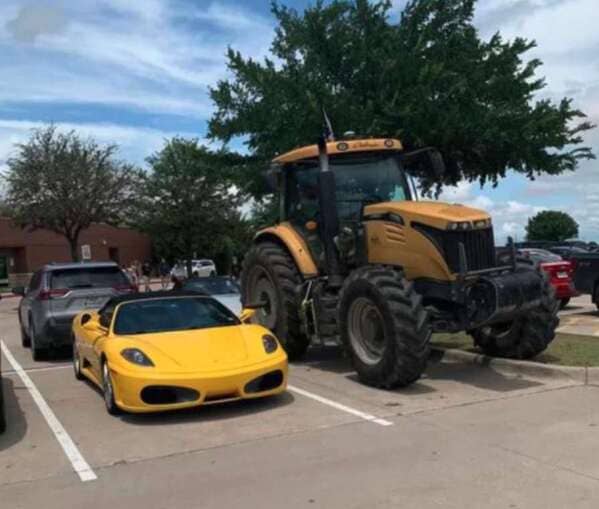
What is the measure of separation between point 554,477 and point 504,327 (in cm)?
474

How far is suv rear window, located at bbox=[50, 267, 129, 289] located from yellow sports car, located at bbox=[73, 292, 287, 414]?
387cm

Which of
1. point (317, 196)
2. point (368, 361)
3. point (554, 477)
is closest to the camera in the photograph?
point (554, 477)

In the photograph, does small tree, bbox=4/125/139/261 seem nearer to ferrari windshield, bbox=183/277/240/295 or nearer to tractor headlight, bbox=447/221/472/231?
ferrari windshield, bbox=183/277/240/295

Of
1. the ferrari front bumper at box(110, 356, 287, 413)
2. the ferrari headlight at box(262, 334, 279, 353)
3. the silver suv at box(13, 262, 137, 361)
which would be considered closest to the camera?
the ferrari front bumper at box(110, 356, 287, 413)

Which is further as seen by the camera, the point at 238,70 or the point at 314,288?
the point at 238,70

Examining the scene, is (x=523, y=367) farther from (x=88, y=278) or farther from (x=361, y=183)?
(x=88, y=278)

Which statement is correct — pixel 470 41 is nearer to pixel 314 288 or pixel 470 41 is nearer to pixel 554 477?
pixel 314 288

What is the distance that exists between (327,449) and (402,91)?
44.5ft

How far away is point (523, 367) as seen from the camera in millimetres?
9672

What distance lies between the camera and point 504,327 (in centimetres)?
1024

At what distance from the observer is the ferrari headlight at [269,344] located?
857cm

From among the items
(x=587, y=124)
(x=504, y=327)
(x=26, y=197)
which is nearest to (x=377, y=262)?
(x=504, y=327)

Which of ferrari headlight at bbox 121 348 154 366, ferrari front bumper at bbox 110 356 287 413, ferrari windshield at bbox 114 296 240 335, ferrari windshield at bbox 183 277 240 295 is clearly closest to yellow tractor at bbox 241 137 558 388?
ferrari windshield at bbox 114 296 240 335

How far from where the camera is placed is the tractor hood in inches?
360
